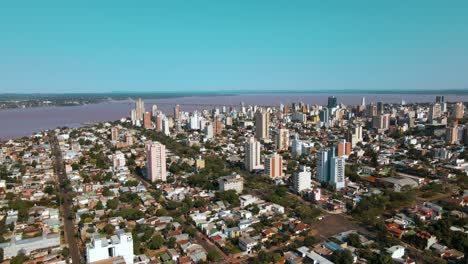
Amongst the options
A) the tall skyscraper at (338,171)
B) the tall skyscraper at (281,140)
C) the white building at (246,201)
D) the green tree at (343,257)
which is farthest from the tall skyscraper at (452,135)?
the green tree at (343,257)

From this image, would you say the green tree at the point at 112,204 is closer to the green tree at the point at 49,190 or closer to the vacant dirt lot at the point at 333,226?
the green tree at the point at 49,190

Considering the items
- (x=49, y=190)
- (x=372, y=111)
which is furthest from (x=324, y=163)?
(x=372, y=111)

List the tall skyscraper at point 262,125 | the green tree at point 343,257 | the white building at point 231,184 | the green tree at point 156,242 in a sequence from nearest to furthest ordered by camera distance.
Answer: the green tree at point 343,257 < the green tree at point 156,242 < the white building at point 231,184 < the tall skyscraper at point 262,125

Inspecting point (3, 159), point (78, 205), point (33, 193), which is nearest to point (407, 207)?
point (78, 205)

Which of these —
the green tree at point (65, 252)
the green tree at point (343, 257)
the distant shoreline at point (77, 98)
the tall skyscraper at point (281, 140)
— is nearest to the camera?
the green tree at point (343, 257)

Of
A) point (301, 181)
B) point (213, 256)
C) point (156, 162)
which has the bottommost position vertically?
point (213, 256)

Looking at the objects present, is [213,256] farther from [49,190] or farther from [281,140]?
[281,140]
